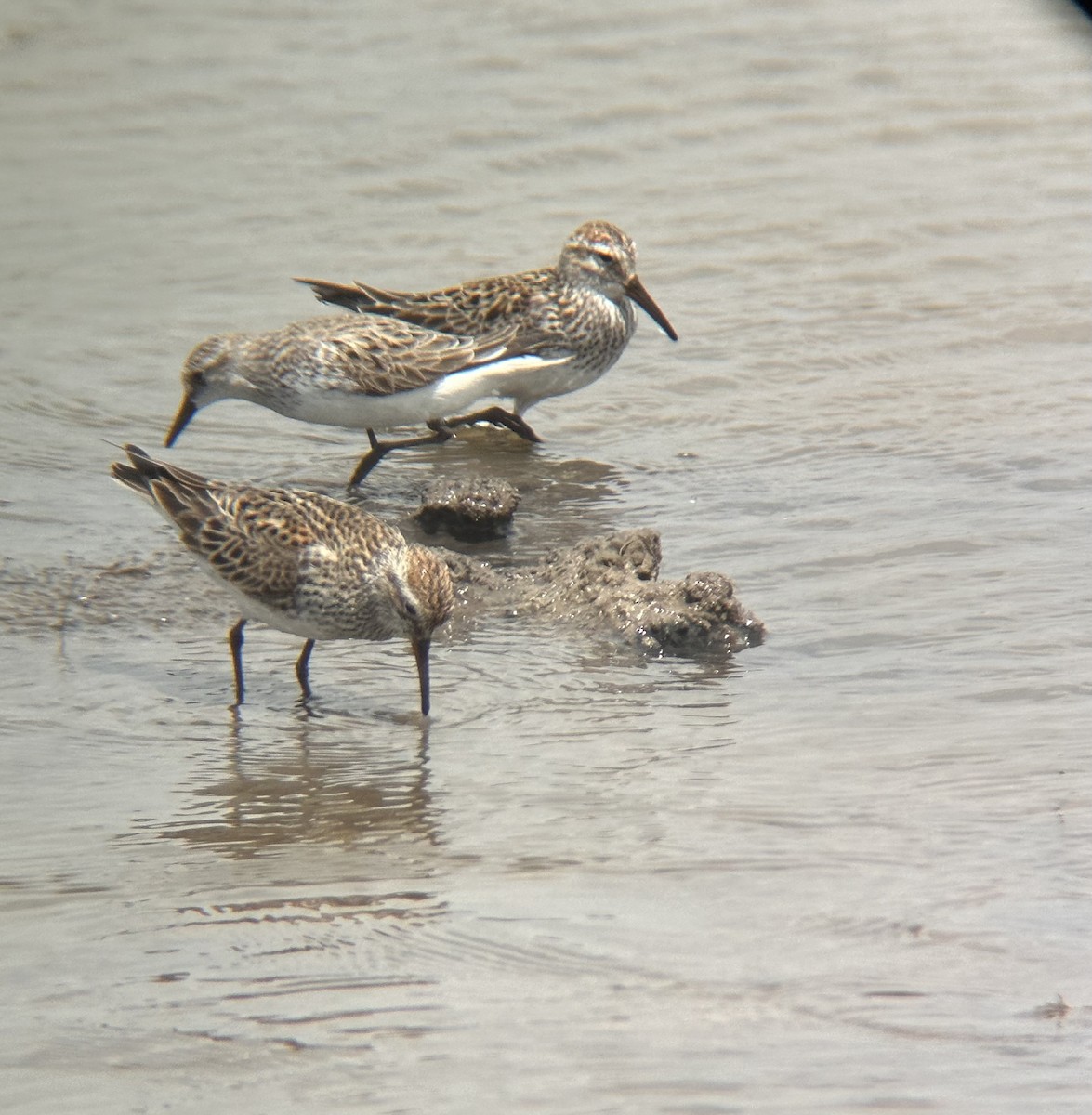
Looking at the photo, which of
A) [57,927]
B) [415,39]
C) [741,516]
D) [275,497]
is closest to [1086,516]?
[741,516]

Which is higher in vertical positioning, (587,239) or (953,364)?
(587,239)

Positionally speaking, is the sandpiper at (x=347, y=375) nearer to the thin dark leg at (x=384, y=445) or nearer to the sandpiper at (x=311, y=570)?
the thin dark leg at (x=384, y=445)

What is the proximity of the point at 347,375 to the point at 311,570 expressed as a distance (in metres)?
2.66

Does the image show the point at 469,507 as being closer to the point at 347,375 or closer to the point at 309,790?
the point at 347,375

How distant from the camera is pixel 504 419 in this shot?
9.47 meters

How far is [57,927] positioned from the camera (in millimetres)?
4305

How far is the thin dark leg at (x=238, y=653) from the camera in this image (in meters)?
6.23

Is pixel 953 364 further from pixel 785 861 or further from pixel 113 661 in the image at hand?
pixel 785 861

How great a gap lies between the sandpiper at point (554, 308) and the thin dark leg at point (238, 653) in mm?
3262

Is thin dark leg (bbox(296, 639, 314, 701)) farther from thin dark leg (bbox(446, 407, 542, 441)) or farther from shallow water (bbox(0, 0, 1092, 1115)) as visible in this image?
thin dark leg (bbox(446, 407, 542, 441))

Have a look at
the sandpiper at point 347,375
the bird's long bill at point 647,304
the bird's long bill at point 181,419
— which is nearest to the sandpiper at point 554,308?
the bird's long bill at point 647,304

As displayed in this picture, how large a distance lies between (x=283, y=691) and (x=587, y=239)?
4.36 m

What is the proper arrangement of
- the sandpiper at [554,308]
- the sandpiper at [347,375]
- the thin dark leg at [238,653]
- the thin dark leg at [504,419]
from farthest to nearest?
the sandpiper at [554,308]
the thin dark leg at [504,419]
the sandpiper at [347,375]
the thin dark leg at [238,653]

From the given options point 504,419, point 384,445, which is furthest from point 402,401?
point 504,419
